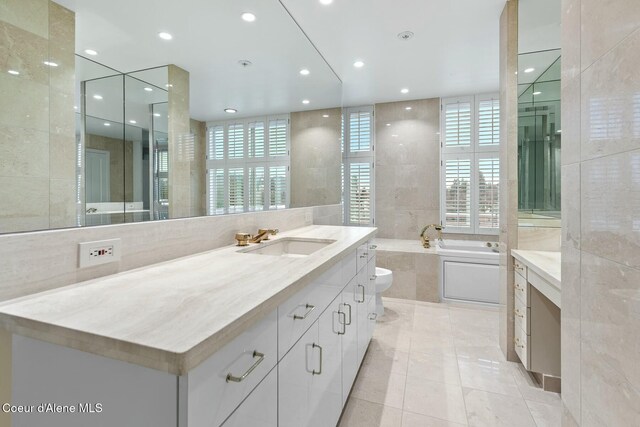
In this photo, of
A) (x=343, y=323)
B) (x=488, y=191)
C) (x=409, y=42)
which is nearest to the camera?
(x=343, y=323)

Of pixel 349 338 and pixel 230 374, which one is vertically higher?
pixel 230 374

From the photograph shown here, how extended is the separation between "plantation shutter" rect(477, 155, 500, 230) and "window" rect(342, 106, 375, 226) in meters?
1.45

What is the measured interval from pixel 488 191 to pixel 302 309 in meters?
3.72

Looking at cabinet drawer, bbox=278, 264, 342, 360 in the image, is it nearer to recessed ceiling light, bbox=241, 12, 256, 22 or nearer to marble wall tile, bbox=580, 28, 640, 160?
marble wall tile, bbox=580, 28, 640, 160

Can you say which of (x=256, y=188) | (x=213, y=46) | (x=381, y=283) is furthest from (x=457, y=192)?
(x=213, y=46)

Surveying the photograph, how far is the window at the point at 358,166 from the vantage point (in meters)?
4.48

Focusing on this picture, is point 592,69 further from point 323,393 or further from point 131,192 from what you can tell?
point 131,192

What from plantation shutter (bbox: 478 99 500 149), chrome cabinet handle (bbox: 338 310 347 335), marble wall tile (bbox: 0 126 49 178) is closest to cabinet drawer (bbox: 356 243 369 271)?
chrome cabinet handle (bbox: 338 310 347 335)

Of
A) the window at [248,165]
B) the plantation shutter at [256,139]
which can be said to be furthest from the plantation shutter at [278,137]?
the plantation shutter at [256,139]

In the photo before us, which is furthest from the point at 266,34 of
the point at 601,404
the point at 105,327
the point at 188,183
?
the point at 601,404

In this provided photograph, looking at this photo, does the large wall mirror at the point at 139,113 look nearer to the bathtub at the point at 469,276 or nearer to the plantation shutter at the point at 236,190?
the plantation shutter at the point at 236,190

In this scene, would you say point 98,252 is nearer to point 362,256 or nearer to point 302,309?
point 302,309

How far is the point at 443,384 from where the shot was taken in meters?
1.96

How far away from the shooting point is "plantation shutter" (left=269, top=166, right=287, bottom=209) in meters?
2.21
